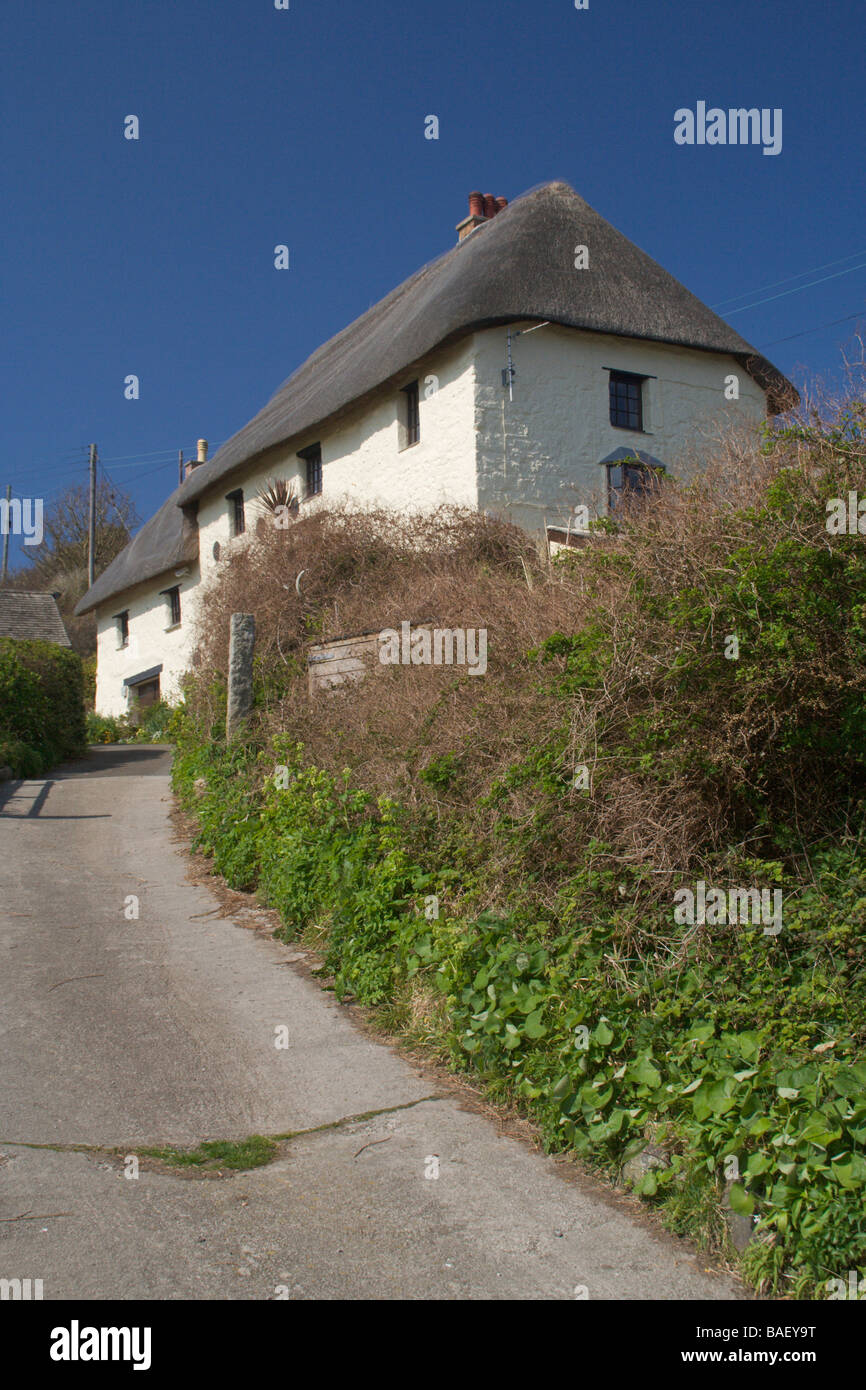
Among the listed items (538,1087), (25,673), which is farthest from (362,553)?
(538,1087)

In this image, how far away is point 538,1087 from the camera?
435 centimetres

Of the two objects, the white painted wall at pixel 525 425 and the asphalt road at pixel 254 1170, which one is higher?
the white painted wall at pixel 525 425

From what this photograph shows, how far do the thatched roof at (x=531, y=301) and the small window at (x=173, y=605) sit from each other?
830 cm

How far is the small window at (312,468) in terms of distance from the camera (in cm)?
1927

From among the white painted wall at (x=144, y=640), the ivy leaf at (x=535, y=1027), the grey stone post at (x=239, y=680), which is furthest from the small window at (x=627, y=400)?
the ivy leaf at (x=535, y=1027)

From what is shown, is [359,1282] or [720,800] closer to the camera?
[359,1282]

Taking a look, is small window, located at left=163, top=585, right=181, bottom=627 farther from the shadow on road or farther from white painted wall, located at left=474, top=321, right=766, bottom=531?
white painted wall, located at left=474, top=321, right=766, bottom=531

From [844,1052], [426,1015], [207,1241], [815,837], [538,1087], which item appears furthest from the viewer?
[426,1015]

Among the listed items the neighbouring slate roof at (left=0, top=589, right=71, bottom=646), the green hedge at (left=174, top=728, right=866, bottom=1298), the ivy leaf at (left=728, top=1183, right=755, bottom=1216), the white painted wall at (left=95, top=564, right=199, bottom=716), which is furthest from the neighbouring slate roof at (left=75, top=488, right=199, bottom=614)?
the ivy leaf at (left=728, top=1183, right=755, bottom=1216)

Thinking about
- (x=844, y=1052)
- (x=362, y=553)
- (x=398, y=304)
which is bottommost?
(x=844, y=1052)

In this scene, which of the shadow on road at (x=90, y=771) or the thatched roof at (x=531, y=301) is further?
the thatched roof at (x=531, y=301)

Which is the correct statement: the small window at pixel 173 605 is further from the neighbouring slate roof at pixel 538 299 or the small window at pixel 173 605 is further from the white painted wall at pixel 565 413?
the white painted wall at pixel 565 413
